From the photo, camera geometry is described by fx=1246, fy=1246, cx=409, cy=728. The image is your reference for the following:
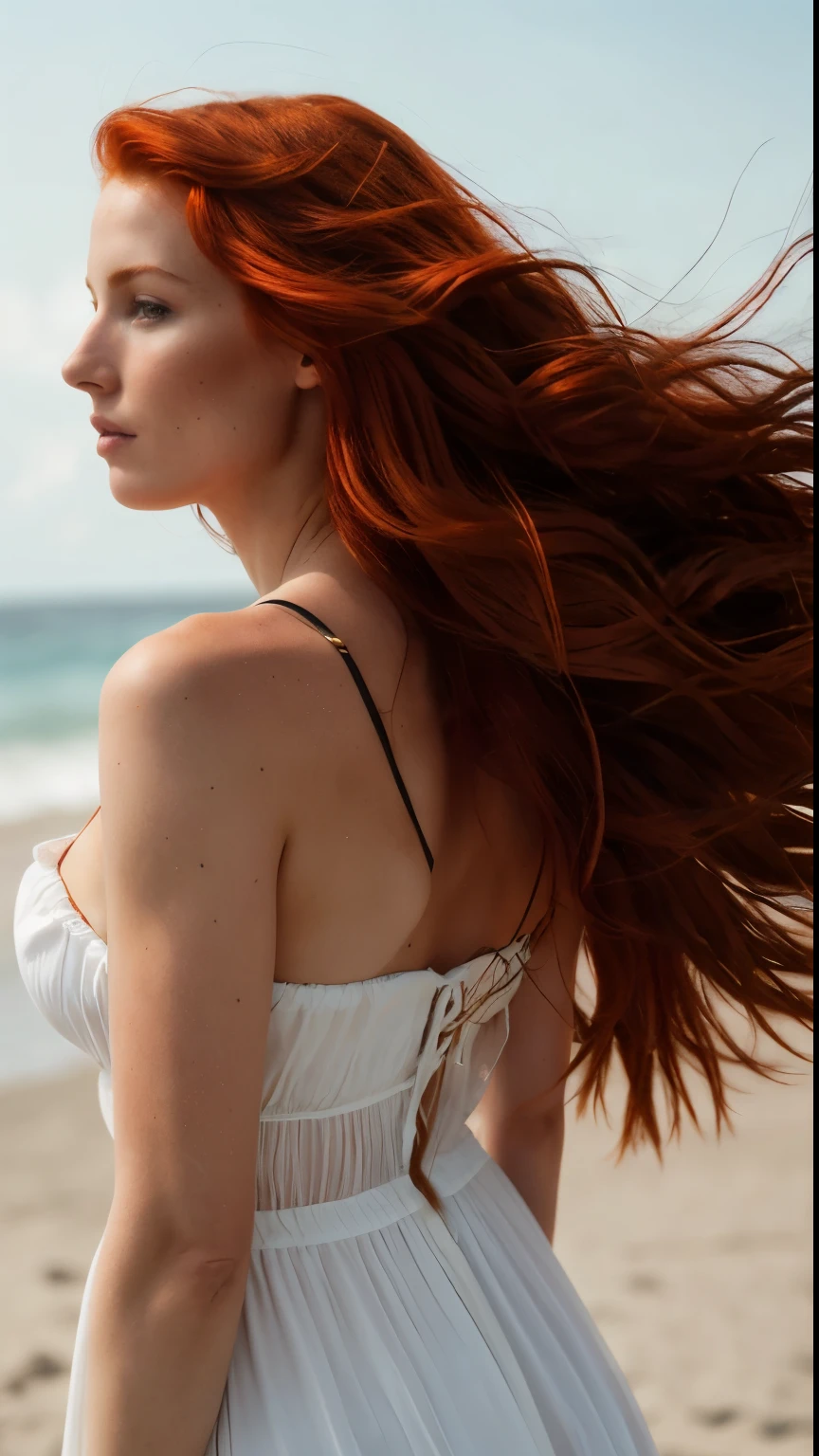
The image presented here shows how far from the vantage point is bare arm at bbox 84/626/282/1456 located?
1.07 metres

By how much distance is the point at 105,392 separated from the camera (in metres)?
1.45

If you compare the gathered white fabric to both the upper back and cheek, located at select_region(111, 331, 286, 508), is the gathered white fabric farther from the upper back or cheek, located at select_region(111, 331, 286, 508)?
cheek, located at select_region(111, 331, 286, 508)

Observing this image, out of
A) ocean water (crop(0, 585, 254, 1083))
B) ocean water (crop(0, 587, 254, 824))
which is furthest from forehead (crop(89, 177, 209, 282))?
ocean water (crop(0, 587, 254, 824))

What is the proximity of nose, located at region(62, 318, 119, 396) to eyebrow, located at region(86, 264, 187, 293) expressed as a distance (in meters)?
0.05

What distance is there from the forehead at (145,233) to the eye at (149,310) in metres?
0.04

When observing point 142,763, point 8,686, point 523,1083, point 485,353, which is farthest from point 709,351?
point 8,686

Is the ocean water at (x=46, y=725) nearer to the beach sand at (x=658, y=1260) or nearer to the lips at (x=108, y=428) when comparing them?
the beach sand at (x=658, y=1260)

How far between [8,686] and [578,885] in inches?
835

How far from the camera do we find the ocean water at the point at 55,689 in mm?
14914

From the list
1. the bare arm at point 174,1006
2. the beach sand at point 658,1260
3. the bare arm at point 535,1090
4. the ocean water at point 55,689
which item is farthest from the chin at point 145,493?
the ocean water at point 55,689

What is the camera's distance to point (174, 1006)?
108 cm

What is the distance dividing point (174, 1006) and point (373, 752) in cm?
29

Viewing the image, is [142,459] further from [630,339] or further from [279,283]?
[630,339]

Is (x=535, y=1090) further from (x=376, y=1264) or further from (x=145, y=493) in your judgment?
(x=145, y=493)
